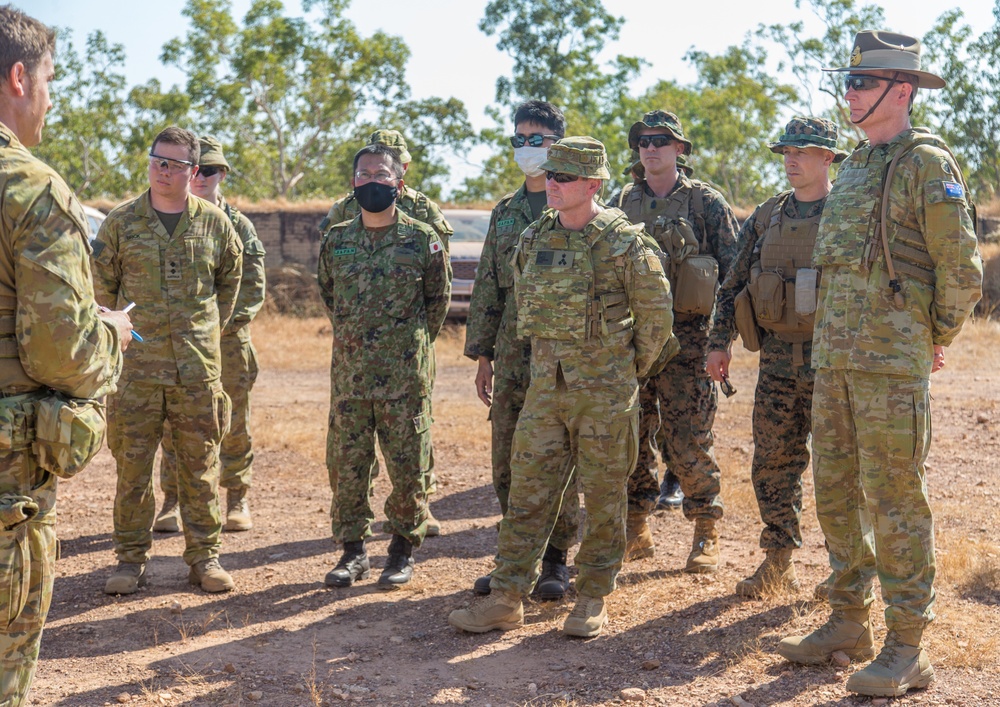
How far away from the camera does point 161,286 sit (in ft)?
18.2

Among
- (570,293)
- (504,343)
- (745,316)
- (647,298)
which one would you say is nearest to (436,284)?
(504,343)

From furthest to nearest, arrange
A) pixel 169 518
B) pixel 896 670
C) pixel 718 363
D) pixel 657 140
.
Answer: pixel 169 518, pixel 657 140, pixel 718 363, pixel 896 670

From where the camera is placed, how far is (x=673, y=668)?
Answer: 4578 mm

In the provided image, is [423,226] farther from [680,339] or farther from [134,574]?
[134,574]

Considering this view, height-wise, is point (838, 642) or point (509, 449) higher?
point (509, 449)

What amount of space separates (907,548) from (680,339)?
202 cm

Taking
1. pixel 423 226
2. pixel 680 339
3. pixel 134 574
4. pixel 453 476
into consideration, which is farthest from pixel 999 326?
pixel 134 574

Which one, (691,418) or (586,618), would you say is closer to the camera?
(586,618)

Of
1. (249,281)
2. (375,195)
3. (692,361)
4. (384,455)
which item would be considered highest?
(375,195)

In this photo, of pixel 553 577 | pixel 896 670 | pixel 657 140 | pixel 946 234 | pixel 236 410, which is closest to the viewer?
pixel 946 234

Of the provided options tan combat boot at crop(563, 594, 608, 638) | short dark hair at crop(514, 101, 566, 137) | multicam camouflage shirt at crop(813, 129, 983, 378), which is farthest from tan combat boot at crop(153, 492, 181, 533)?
multicam camouflage shirt at crop(813, 129, 983, 378)

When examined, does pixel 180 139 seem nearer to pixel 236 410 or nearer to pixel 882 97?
pixel 236 410

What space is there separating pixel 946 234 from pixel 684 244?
1.86 m

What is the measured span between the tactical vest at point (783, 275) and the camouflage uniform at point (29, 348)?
3178 millimetres
